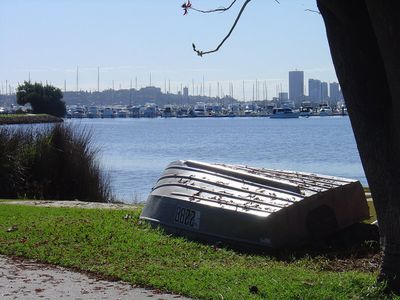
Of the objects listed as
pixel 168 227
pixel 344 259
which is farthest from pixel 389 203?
pixel 168 227

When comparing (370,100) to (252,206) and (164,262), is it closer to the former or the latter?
(164,262)

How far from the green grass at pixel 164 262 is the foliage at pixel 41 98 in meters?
76.6

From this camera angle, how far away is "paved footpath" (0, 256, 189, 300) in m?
7.52

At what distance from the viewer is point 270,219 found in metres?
9.98

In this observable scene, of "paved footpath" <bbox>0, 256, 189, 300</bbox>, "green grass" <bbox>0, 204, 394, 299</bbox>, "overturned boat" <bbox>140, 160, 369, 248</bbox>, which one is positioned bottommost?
"paved footpath" <bbox>0, 256, 189, 300</bbox>

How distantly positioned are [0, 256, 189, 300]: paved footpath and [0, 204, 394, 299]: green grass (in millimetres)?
211

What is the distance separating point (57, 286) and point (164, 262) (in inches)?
60.0

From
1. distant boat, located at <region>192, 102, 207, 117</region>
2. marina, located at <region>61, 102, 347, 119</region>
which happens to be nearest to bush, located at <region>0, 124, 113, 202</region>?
marina, located at <region>61, 102, 347, 119</region>

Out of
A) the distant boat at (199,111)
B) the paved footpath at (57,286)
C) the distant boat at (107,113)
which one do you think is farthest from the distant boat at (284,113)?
the paved footpath at (57,286)

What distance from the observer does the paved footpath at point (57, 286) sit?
24.7ft

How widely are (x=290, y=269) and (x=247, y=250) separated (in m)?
1.48

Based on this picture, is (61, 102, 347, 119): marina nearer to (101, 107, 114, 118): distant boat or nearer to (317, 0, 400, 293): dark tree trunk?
(101, 107, 114, 118): distant boat

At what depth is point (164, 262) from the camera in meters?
9.08

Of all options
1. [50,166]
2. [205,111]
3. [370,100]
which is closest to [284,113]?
[205,111]
